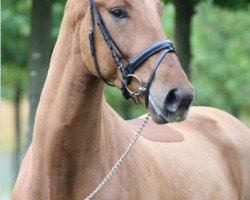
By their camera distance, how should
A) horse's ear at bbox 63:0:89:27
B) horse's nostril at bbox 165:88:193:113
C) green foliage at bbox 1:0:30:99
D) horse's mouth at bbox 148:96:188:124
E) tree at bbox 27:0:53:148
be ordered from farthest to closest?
green foliage at bbox 1:0:30:99, tree at bbox 27:0:53:148, horse's ear at bbox 63:0:89:27, horse's mouth at bbox 148:96:188:124, horse's nostril at bbox 165:88:193:113

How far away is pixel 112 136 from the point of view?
482cm

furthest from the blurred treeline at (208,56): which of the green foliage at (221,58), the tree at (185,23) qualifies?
the tree at (185,23)

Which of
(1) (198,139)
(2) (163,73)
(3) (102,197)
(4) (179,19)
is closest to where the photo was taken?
(2) (163,73)

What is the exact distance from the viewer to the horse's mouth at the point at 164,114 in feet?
13.2

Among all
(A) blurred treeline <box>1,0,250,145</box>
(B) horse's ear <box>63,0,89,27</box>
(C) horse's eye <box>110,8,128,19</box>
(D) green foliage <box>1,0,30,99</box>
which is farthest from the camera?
(A) blurred treeline <box>1,0,250,145</box>

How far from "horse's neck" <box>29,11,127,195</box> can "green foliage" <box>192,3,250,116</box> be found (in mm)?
12144

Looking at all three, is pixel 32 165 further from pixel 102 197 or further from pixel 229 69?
pixel 229 69

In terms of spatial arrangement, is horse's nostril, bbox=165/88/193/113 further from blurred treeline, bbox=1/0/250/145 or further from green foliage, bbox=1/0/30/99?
blurred treeline, bbox=1/0/250/145

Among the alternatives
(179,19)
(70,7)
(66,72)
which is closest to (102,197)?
(66,72)

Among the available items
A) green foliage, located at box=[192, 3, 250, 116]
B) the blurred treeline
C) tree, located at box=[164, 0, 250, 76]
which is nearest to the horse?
tree, located at box=[164, 0, 250, 76]

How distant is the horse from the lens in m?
4.11

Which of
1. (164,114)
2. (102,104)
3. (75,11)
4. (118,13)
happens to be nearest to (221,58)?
(102,104)

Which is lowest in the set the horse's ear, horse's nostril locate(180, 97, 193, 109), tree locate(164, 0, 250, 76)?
tree locate(164, 0, 250, 76)

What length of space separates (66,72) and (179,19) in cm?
504
